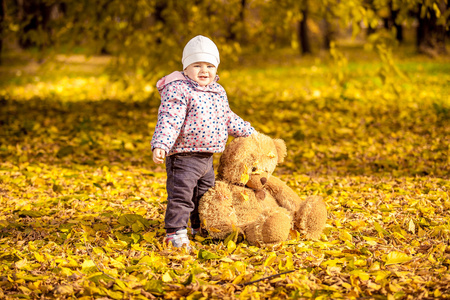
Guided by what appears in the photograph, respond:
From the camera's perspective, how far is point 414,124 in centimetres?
690

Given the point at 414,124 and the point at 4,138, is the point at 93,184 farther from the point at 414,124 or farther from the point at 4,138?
the point at 414,124

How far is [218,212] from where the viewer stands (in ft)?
10.3

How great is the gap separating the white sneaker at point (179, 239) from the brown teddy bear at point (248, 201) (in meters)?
0.16

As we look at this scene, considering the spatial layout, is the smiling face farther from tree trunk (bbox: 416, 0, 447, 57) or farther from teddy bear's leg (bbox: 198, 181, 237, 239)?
tree trunk (bbox: 416, 0, 447, 57)

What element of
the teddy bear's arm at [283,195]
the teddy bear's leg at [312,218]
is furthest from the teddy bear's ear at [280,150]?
the teddy bear's leg at [312,218]

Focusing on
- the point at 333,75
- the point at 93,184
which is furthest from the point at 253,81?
the point at 93,184

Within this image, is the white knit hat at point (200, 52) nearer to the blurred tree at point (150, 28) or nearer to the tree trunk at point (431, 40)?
the blurred tree at point (150, 28)

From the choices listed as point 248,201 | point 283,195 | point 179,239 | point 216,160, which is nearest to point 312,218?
point 283,195

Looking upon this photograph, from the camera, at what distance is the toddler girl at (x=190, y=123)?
9.85 feet

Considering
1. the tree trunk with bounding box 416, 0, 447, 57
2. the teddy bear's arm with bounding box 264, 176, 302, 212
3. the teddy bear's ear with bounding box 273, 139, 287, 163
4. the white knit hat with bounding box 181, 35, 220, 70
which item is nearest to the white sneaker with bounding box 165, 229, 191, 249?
the teddy bear's arm with bounding box 264, 176, 302, 212

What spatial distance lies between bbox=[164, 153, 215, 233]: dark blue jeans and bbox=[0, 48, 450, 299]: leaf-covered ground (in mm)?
231

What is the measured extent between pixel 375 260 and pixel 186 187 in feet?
4.31

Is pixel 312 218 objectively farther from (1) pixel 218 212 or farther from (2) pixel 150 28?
(2) pixel 150 28

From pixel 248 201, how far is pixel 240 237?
259 millimetres
